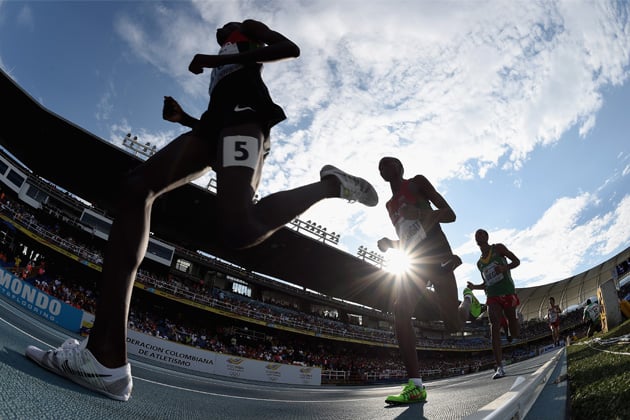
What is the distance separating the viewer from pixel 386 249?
2980mm

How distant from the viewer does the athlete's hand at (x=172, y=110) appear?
Answer: 1818mm

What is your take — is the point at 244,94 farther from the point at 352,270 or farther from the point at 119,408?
the point at 352,270

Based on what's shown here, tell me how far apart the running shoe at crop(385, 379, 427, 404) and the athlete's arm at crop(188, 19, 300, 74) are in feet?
6.77

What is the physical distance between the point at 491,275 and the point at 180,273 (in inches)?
871

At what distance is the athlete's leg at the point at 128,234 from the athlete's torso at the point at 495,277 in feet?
15.5

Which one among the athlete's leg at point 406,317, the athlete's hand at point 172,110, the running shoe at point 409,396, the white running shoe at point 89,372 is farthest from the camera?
the athlete's leg at point 406,317

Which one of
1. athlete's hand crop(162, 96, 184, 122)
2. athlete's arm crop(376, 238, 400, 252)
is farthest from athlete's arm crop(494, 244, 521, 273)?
athlete's hand crop(162, 96, 184, 122)

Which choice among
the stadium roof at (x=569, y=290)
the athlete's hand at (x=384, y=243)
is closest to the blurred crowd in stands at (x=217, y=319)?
the athlete's hand at (x=384, y=243)

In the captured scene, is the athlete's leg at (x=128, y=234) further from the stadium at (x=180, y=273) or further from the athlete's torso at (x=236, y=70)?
the stadium at (x=180, y=273)

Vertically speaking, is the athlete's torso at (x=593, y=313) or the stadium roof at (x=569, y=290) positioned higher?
the stadium roof at (x=569, y=290)

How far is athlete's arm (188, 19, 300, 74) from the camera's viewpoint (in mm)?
1532

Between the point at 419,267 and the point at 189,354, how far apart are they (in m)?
14.7

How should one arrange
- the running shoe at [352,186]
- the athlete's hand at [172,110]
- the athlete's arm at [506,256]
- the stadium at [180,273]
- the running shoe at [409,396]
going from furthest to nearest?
the stadium at [180,273]
the athlete's arm at [506,256]
the running shoe at [409,396]
the athlete's hand at [172,110]
the running shoe at [352,186]

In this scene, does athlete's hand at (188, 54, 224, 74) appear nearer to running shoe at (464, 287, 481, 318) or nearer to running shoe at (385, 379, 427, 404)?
running shoe at (385, 379, 427, 404)
